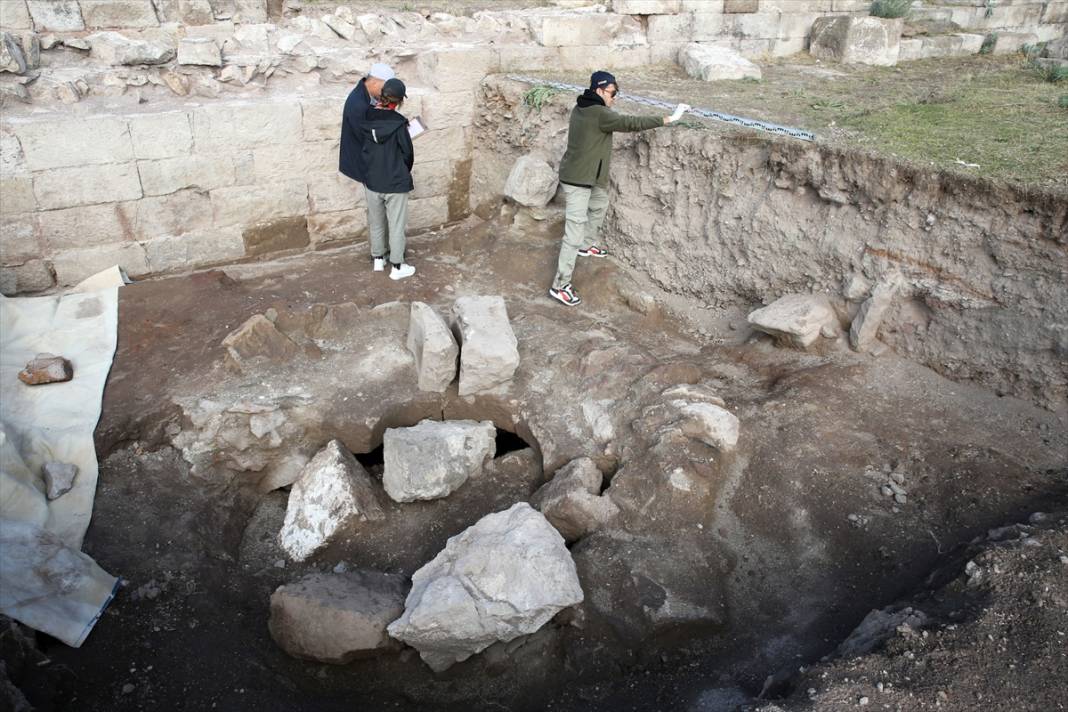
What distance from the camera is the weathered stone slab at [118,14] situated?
6.94 meters

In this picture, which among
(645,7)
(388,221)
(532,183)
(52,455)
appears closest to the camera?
(52,455)

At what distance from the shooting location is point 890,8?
33.9 ft

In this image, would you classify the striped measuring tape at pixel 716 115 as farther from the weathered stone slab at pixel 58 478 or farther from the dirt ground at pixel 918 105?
the weathered stone slab at pixel 58 478

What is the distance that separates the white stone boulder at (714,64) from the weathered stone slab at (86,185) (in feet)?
21.2

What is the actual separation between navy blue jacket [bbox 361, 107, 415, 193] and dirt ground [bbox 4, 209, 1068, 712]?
1.29m

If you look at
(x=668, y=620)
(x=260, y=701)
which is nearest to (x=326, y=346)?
(x=260, y=701)

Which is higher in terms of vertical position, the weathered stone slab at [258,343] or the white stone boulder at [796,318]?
the white stone boulder at [796,318]

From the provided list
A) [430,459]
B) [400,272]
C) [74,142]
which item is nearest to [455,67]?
[400,272]

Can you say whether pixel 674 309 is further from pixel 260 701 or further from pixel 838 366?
pixel 260 701

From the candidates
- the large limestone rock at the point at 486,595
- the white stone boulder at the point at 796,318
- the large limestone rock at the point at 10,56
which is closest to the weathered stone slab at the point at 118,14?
the large limestone rock at the point at 10,56

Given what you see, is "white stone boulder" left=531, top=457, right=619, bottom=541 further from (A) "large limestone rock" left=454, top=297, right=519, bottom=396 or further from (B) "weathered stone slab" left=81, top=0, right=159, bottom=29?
(B) "weathered stone slab" left=81, top=0, right=159, bottom=29

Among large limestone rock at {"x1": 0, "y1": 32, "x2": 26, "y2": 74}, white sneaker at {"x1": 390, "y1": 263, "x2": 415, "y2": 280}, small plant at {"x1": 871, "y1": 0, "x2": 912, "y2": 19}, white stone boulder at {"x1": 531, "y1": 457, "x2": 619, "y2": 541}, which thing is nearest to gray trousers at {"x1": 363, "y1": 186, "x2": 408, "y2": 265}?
white sneaker at {"x1": 390, "y1": 263, "x2": 415, "y2": 280}

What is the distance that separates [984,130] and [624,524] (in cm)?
480

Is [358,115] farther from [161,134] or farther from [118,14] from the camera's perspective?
[118,14]
